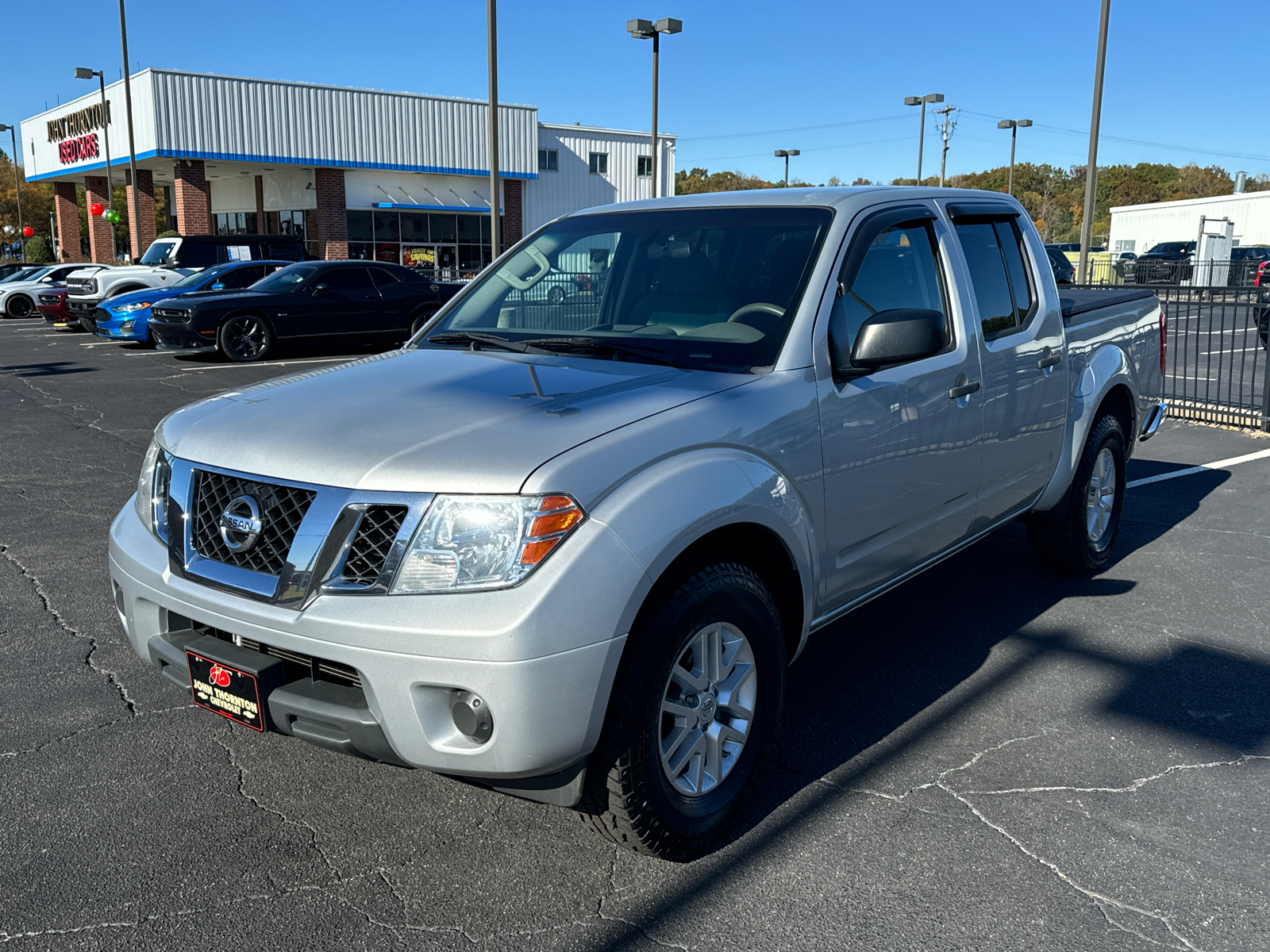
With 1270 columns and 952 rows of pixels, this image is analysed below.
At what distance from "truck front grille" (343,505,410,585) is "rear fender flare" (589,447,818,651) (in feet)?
1.64

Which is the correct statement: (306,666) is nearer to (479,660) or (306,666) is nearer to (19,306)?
(479,660)

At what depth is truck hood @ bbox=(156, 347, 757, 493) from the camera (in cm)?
271

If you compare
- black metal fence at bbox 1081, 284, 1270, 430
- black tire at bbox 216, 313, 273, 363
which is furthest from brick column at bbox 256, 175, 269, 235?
black metal fence at bbox 1081, 284, 1270, 430

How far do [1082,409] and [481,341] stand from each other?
3.05 metres

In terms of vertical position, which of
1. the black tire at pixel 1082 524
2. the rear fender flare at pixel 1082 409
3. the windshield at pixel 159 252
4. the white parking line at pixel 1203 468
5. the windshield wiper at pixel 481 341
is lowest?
the white parking line at pixel 1203 468

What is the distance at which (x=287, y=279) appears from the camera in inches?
699

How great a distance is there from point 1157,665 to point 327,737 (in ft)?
11.6

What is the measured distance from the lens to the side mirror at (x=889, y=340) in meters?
3.47

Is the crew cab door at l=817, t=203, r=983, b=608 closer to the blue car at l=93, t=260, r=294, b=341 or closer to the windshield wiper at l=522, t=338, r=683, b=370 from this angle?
the windshield wiper at l=522, t=338, r=683, b=370

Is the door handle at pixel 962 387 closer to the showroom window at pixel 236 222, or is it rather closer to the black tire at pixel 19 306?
the black tire at pixel 19 306

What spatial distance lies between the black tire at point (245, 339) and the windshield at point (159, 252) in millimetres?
8860


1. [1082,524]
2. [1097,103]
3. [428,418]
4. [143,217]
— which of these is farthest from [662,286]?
[143,217]

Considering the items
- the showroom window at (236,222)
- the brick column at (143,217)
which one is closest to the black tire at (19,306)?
the brick column at (143,217)

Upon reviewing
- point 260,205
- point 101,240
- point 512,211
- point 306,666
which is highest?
point 260,205
